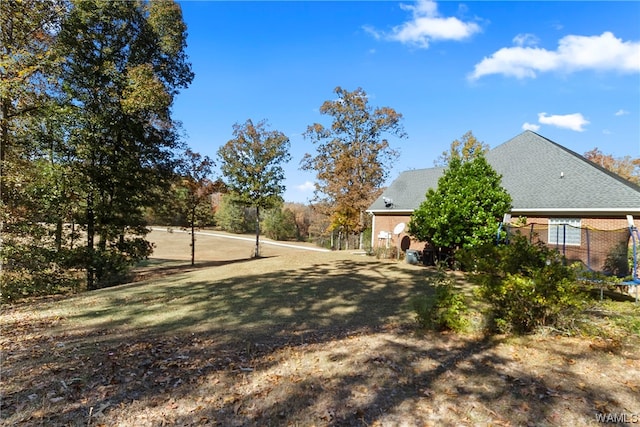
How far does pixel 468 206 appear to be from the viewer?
1165 cm

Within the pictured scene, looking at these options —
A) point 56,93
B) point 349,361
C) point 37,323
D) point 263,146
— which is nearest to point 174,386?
point 349,361

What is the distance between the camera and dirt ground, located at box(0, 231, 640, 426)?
298 centimetres

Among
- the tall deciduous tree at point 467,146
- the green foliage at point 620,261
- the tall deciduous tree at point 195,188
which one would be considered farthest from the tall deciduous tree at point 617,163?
the tall deciduous tree at point 195,188

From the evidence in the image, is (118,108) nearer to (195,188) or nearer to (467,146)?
(195,188)

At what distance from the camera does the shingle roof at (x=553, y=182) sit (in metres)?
11.1

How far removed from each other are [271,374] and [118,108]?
13.1 m

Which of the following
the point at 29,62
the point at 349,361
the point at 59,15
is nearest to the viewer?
the point at 349,361

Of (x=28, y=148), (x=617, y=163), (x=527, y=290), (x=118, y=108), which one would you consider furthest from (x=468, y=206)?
(x=617, y=163)

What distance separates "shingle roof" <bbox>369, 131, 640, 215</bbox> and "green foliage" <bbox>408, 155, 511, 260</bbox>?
204cm

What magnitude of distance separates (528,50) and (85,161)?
17.1 meters

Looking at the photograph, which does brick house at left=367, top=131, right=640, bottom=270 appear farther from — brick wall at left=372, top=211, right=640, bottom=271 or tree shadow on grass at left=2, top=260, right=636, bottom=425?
tree shadow on grass at left=2, top=260, right=636, bottom=425

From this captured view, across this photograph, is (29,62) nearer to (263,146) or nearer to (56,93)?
(56,93)

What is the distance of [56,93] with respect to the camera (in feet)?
39.1

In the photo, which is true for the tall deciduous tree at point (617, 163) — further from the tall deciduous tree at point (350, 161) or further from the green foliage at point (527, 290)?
the green foliage at point (527, 290)
